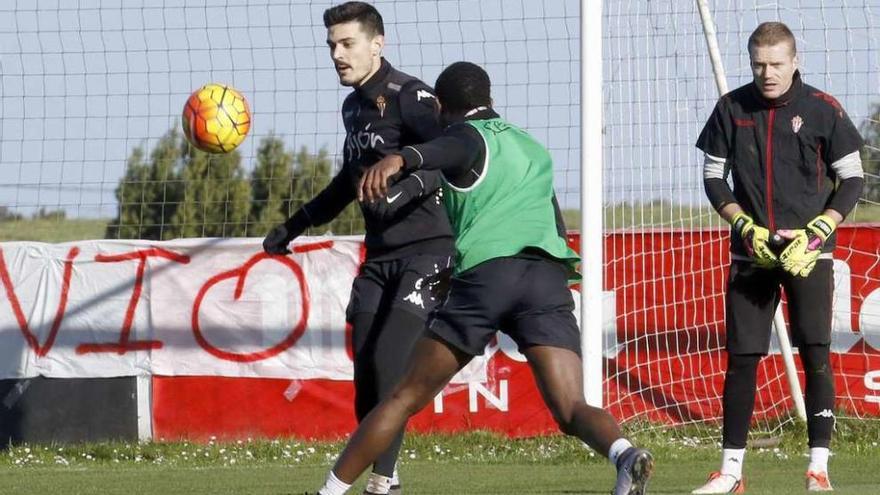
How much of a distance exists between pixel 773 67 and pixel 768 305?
3.69 feet

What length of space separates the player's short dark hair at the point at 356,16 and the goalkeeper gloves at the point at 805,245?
2.15 metres

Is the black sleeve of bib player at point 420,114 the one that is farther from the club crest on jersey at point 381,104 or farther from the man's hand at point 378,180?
the man's hand at point 378,180

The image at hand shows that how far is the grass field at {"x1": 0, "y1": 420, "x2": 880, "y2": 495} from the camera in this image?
772cm

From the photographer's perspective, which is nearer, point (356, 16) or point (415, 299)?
point (415, 299)

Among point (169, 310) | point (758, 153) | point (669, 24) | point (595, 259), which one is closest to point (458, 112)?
point (758, 153)

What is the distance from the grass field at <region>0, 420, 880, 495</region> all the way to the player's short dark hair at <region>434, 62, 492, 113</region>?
2262 mm

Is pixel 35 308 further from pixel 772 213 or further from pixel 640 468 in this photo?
pixel 640 468

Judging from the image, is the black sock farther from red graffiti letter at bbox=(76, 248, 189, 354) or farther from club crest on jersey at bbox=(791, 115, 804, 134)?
red graffiti letter at bbox=(76, 248, 189, 354)

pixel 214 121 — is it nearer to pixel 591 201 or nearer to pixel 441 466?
pixel 591 201

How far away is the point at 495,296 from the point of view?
553 cm

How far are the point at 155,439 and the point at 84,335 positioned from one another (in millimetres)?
956

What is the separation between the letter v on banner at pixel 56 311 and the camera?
1132cm

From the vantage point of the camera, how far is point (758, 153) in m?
7.17

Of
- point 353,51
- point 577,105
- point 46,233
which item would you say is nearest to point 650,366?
point 577,105
